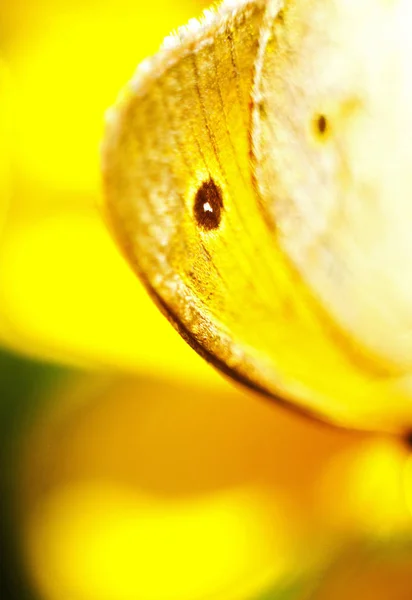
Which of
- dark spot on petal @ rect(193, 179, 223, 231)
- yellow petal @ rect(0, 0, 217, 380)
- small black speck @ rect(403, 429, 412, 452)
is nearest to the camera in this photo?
dark spot on petal @ rect(193, 179, 223, 231)

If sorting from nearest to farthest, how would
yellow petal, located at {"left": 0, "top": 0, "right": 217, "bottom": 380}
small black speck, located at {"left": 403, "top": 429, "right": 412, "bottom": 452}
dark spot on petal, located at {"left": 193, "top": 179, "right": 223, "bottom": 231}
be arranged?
1. dark spot on petal, located at {"left": 193, "top": 179, "right": 223, "bottom": 231}
2. small black speck, located at {"left": 403, "top": 429, "right": 412, "bottom": 452}
3. yellow petal, located at {"left": 0, "top": 0, "right": 217, "bottom": 380}

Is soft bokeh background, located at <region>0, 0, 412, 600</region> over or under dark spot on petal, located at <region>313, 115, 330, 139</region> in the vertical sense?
under

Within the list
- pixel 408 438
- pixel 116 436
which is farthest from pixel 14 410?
pixel 408 438

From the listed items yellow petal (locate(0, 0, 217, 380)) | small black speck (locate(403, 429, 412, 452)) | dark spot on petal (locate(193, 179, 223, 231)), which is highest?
yellow petal (locate(0, 0, 217, 380))

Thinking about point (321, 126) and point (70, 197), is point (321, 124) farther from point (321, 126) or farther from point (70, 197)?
point (70, 197)

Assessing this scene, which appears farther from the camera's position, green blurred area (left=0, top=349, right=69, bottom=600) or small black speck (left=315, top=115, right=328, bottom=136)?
green blurred area (left=0, top=349, right=69, bottom=600)

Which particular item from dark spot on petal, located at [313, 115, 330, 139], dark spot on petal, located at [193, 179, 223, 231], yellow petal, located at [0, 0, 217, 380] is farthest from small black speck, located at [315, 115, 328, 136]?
yellow petal, located at [0, 0, 217, 380]

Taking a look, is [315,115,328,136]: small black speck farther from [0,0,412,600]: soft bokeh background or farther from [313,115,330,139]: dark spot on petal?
[0,0,412,600]: soft bokeh background
